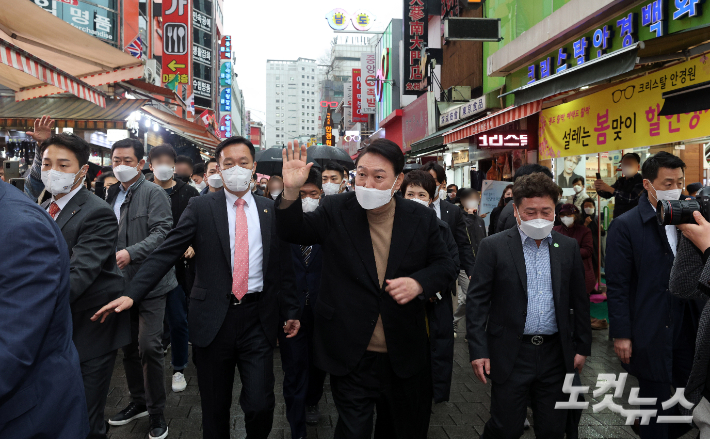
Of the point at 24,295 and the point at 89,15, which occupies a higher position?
the point at 89,15

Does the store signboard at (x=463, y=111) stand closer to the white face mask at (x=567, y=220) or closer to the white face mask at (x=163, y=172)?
the white face mask at (x=567, y=220)

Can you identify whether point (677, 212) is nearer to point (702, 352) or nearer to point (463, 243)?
point (702, 352)

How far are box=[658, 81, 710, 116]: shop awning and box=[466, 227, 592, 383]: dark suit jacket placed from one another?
3797 mm

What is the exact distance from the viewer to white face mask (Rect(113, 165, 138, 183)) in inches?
168

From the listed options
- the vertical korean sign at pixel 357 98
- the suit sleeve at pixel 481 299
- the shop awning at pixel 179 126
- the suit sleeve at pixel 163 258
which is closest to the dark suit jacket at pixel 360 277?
the suit sleeve at pixel 481 299

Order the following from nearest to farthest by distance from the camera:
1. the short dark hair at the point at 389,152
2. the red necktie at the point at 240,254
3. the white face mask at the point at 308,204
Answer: the short dark hair at the point at 389,152 < the red necktie at the point at 240,254 < the white face mask at the point at 308,204

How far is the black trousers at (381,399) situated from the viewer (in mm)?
2742

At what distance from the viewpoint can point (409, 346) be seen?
2.78 meters

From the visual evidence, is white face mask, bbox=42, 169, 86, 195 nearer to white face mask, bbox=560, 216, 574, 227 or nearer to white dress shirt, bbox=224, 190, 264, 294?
white dress shirt, bbox=224, 190, 264, 294

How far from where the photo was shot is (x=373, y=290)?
273 cm

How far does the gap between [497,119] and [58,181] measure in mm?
7885

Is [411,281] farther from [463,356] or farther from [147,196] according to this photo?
[463,356]

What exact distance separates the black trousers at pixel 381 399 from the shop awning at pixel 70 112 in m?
9.02

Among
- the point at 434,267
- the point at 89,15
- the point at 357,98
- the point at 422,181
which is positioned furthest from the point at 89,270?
the point at 357,98
